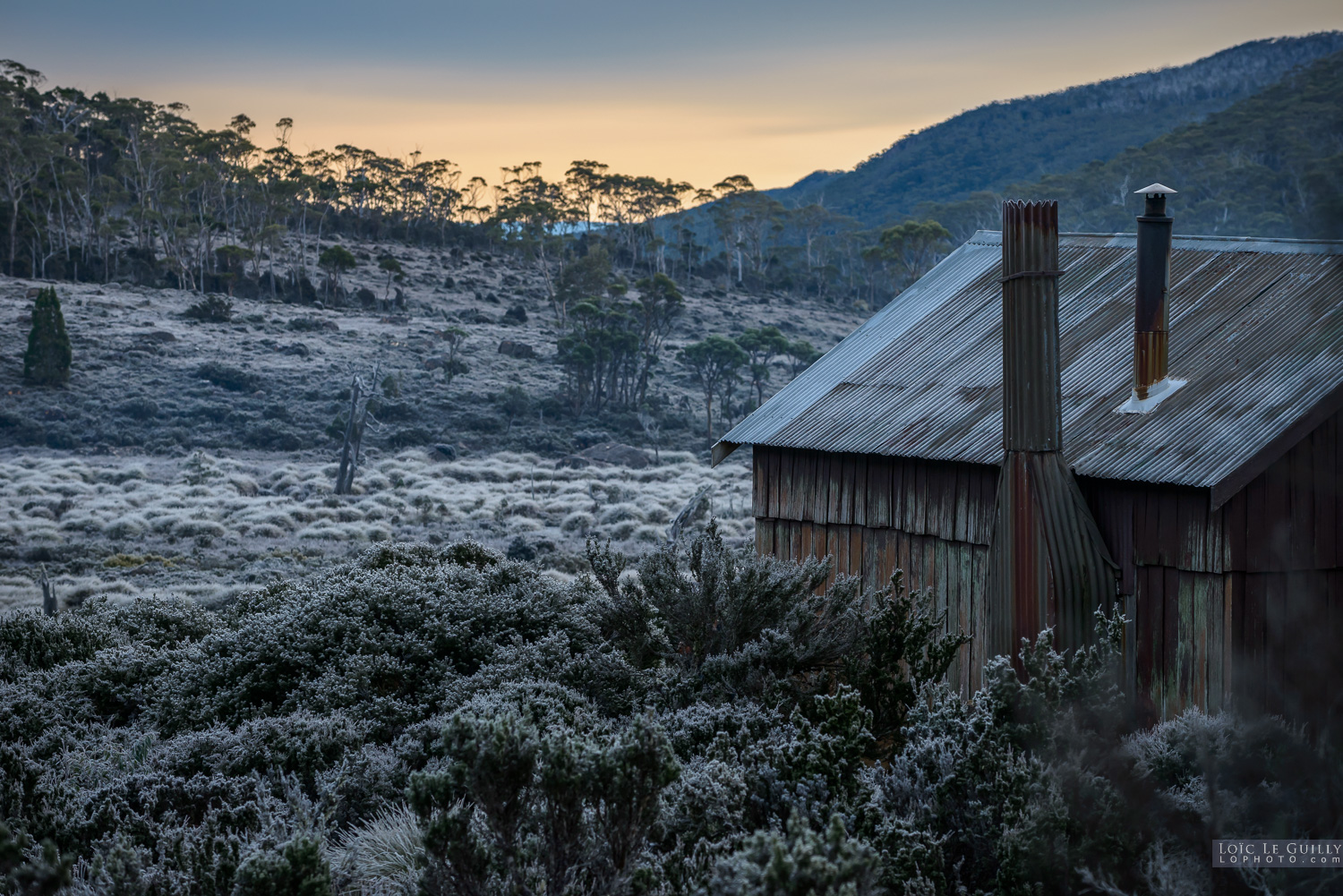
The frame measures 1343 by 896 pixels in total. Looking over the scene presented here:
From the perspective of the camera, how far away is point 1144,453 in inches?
284

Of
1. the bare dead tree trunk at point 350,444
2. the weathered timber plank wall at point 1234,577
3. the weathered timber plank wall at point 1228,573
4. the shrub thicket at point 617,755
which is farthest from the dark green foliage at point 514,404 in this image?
the weathered timber plank wall at point 1234,577

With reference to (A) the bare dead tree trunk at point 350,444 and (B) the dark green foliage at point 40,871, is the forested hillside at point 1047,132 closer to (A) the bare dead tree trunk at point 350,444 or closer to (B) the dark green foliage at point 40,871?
(A) the bare dead tree trunk at point 350,444

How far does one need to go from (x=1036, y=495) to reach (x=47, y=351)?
40078mm

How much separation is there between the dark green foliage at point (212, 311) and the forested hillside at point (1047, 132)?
3120 inches

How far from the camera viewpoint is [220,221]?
61750mm

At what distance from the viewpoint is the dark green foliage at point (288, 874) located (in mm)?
3936

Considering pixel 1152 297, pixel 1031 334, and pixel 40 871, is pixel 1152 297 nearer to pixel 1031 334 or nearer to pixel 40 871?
pixel 1031 334

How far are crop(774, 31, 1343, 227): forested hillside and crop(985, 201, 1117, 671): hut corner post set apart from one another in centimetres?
11070

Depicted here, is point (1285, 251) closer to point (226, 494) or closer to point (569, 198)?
point (226, 494)

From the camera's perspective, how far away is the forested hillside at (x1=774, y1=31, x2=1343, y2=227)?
391 feet

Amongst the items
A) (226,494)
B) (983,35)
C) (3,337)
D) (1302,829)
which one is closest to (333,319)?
(3,337)

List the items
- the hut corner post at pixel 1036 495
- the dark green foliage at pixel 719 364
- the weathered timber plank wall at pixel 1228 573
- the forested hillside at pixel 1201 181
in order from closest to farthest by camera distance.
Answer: the weathered timber plank wall at pixel 1228 573 < the hut corner post at pixel 1036 495 < the dark green foliage at pixel 719 364 < the forested hillside at pixel 1201 181

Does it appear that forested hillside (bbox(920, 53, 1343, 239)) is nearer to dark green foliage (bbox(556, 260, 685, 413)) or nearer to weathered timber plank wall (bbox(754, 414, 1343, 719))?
dark green foliage (bbox(556, 260, 685, 413))

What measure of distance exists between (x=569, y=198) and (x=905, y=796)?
7437cm
